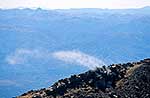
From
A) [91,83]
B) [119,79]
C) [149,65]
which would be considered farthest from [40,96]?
[149,65]

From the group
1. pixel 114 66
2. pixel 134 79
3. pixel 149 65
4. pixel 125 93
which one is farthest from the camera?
pixel 114 66

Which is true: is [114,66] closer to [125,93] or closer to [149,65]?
[149,65]

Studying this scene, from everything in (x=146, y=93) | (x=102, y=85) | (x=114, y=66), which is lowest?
(x=146, y=93)

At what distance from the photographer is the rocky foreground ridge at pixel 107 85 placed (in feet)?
171

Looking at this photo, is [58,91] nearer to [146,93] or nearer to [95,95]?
[95,95]

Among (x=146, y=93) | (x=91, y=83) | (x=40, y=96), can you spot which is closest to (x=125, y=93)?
(x=146, y=93)

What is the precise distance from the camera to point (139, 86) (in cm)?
5344

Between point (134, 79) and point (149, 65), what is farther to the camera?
point (149, 65)

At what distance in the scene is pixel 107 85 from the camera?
55812mm

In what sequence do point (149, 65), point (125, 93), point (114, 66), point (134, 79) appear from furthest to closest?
point (114, 66) < point (149, 65) < point (134, 79) < point (125, 93)

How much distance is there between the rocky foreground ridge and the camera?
2050 inches

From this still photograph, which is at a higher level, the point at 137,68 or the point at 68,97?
the point at 137,68

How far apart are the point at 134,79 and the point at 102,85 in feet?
14.0

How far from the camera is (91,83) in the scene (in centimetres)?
5697
